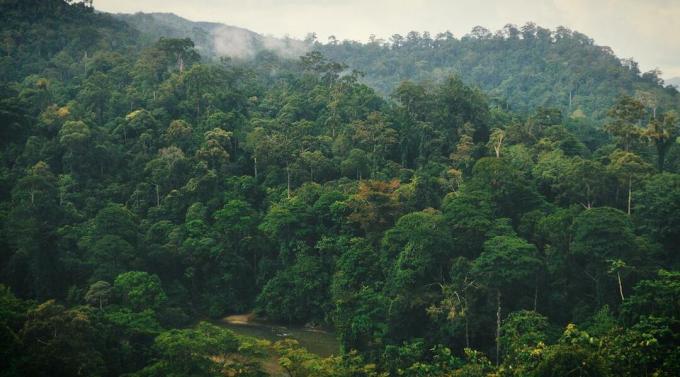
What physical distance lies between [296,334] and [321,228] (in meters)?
4.96

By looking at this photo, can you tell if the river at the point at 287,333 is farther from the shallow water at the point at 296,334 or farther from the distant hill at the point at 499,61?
the distant hill at the point at 499,61

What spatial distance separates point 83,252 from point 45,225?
70.7 inches

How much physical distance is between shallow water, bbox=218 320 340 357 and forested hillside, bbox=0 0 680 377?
0.66 meters

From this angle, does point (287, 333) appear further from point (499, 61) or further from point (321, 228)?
point (499, 61)

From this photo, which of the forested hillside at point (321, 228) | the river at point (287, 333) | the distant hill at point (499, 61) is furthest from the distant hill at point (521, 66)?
the river at point (287, 333)

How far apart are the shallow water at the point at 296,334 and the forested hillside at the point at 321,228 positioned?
26.1 inches

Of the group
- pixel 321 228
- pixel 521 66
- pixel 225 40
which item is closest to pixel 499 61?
pixel 521 66

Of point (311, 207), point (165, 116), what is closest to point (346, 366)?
point (311, 207)

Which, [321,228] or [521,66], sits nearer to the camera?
[321,228]

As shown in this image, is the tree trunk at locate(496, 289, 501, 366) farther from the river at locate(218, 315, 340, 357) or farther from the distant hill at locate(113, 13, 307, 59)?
the distant hill at locate(113, 13, 307, 59)

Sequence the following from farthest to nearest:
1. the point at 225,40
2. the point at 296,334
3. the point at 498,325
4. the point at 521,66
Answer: the point at 225,40
the point at 521,66
the point at 296,334
the point at 498,325

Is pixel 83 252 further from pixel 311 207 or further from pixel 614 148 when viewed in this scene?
A: pixel 614 148

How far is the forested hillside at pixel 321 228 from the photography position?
1828 cm

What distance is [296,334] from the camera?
26.6 meters
